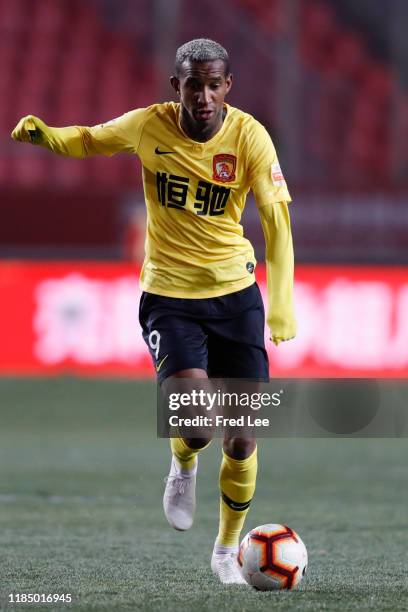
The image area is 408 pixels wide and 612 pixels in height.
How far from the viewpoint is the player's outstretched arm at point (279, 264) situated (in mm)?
4773

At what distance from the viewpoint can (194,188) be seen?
479cm

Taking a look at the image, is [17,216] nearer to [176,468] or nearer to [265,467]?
[265,467]

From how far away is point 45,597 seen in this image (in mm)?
4320

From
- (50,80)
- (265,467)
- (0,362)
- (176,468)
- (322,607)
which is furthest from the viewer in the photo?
(50,80)

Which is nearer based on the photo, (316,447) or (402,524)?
(402,524)

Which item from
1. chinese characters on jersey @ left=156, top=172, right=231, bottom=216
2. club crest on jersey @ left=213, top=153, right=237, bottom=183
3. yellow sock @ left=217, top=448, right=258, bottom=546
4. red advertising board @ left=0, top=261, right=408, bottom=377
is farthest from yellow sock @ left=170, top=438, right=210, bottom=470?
red advertising board @ left=0, top=261, right=408, bottom=377

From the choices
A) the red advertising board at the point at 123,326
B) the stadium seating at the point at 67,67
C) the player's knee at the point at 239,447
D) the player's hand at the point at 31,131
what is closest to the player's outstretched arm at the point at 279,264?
the player's knee at the point at 239,447

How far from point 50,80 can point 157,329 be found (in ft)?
40.3

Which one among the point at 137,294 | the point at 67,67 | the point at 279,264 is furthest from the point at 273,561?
the point at 67,67

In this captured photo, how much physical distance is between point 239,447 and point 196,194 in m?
0.91

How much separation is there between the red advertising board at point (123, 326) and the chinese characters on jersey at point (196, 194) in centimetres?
749

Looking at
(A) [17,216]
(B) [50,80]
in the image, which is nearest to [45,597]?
(A) [17,216]

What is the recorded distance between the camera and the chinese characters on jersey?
15.7 feet

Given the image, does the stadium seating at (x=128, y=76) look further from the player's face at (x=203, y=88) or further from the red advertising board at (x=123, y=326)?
the player's face at (x=203, y=88)
